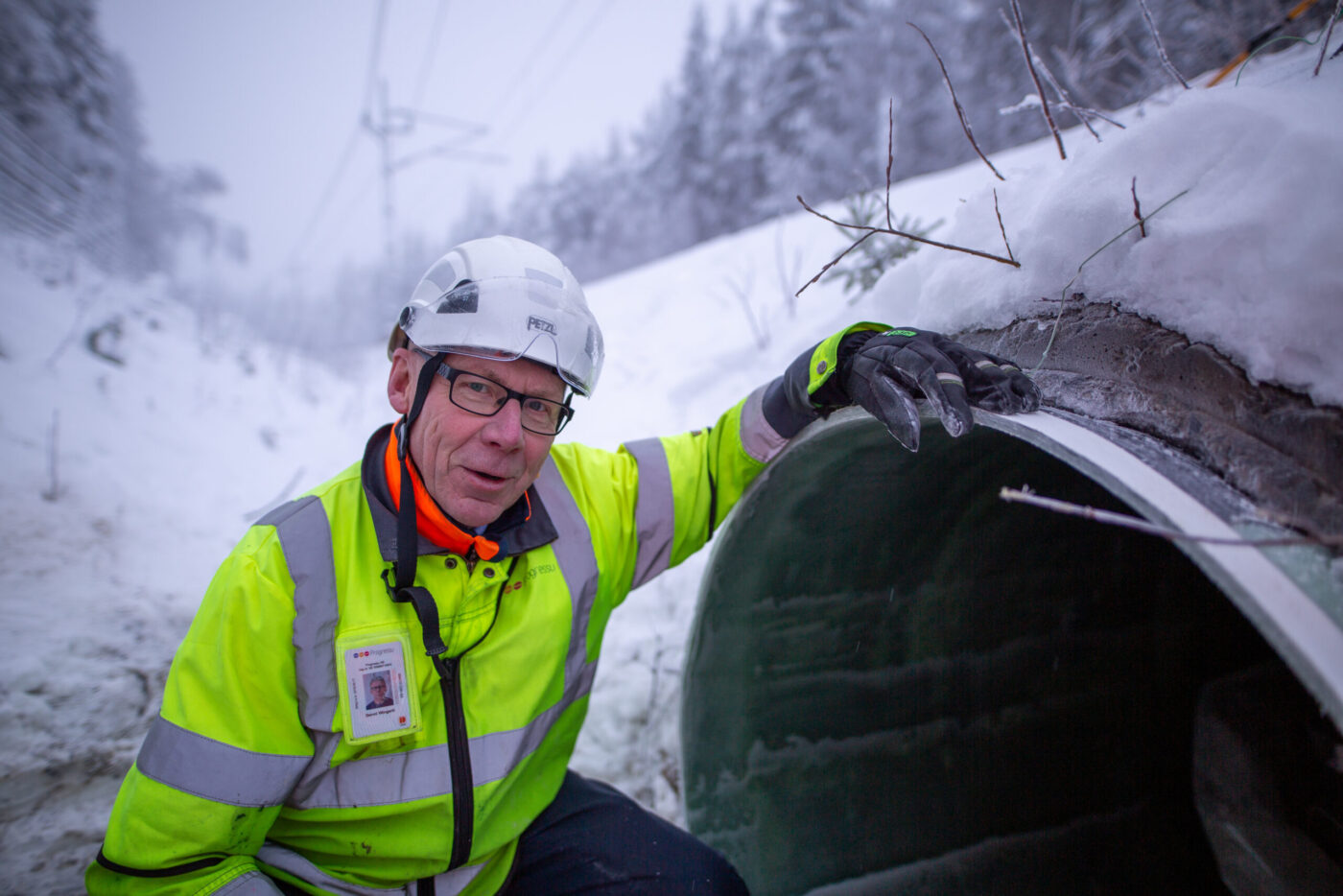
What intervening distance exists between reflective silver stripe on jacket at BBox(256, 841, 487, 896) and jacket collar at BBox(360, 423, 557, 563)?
784mm

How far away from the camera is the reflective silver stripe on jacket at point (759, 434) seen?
1.91 meters

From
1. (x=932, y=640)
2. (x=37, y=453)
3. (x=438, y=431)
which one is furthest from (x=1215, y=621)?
(x=37, y=453)

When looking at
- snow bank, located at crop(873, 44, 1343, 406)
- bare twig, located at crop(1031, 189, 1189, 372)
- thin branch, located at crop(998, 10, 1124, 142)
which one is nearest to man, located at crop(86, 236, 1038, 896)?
bare twig, located at crop(1031, 189, 1189, 372)

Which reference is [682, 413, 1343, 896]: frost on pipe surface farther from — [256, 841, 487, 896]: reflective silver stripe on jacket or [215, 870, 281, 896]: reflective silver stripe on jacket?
[215, 870, 281, 896]: reflective silver stripe on jacket

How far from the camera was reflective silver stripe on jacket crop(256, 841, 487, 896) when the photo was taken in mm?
1563

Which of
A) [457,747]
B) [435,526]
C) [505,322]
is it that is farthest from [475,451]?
[457,747]

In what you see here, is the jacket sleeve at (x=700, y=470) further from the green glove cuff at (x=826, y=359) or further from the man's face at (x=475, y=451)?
the man's face at (x=475, y=451)

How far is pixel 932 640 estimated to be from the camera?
2469mm

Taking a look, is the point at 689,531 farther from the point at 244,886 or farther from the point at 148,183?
the point at 148,183

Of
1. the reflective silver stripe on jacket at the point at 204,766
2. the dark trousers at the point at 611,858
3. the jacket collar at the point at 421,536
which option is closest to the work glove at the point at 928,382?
the jacket collar at the point at 421,536

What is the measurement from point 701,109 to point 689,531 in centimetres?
2483

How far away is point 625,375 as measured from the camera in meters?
6.58

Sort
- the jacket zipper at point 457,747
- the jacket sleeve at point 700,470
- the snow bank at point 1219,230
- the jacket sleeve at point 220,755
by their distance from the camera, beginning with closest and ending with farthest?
the snow bank at point 1219,230
the jacket sleeve at point 220,755
the jacket zipper at point 457,747
the jacket sleeve at point 700,470

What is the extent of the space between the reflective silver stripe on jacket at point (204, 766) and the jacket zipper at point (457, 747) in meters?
0.38
